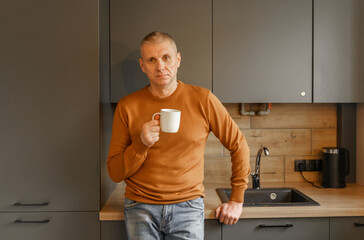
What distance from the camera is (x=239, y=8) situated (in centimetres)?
196

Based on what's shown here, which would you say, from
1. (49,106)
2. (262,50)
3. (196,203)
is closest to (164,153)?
(196,203)

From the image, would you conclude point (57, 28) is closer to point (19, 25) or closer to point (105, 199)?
point (19, 25)

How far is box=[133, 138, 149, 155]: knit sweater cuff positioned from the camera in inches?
56.8

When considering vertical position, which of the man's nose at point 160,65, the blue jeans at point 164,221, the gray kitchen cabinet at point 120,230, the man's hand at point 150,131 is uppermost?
the man's nose at point 160,65

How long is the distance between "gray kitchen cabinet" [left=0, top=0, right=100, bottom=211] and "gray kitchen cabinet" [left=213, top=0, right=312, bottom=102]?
28.0 inches

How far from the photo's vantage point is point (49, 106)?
5.61 ft

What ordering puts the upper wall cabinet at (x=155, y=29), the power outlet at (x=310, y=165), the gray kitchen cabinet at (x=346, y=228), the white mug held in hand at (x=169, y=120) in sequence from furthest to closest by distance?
1. the power outlet at (x=310, y=165)
2. the upper wall cabinet at (x=155, y=29)
3. the gray kitchen cabinet at (x=346, y=228)
4. the white mug held in hand at (x=169, y=120)

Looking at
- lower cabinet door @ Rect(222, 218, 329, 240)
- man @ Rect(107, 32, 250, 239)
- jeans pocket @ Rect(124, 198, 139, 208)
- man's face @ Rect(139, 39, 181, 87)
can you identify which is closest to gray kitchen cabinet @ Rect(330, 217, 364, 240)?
lower cabinet door @ Rect(222, 218, 329, 240)

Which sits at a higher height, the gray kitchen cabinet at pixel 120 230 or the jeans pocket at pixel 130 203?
the jeans pocket at pixel 130 203

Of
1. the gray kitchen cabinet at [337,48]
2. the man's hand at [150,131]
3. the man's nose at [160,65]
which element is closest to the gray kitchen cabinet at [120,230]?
the man's hand at [150,131]

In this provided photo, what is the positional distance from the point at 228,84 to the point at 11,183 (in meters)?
1.26

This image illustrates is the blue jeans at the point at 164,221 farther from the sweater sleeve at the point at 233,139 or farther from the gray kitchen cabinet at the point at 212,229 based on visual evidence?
the sweater sleeve at the point at 233,139

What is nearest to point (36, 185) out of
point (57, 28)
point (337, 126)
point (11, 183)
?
point (11, 183)

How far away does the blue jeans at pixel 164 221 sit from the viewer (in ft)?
5.13
